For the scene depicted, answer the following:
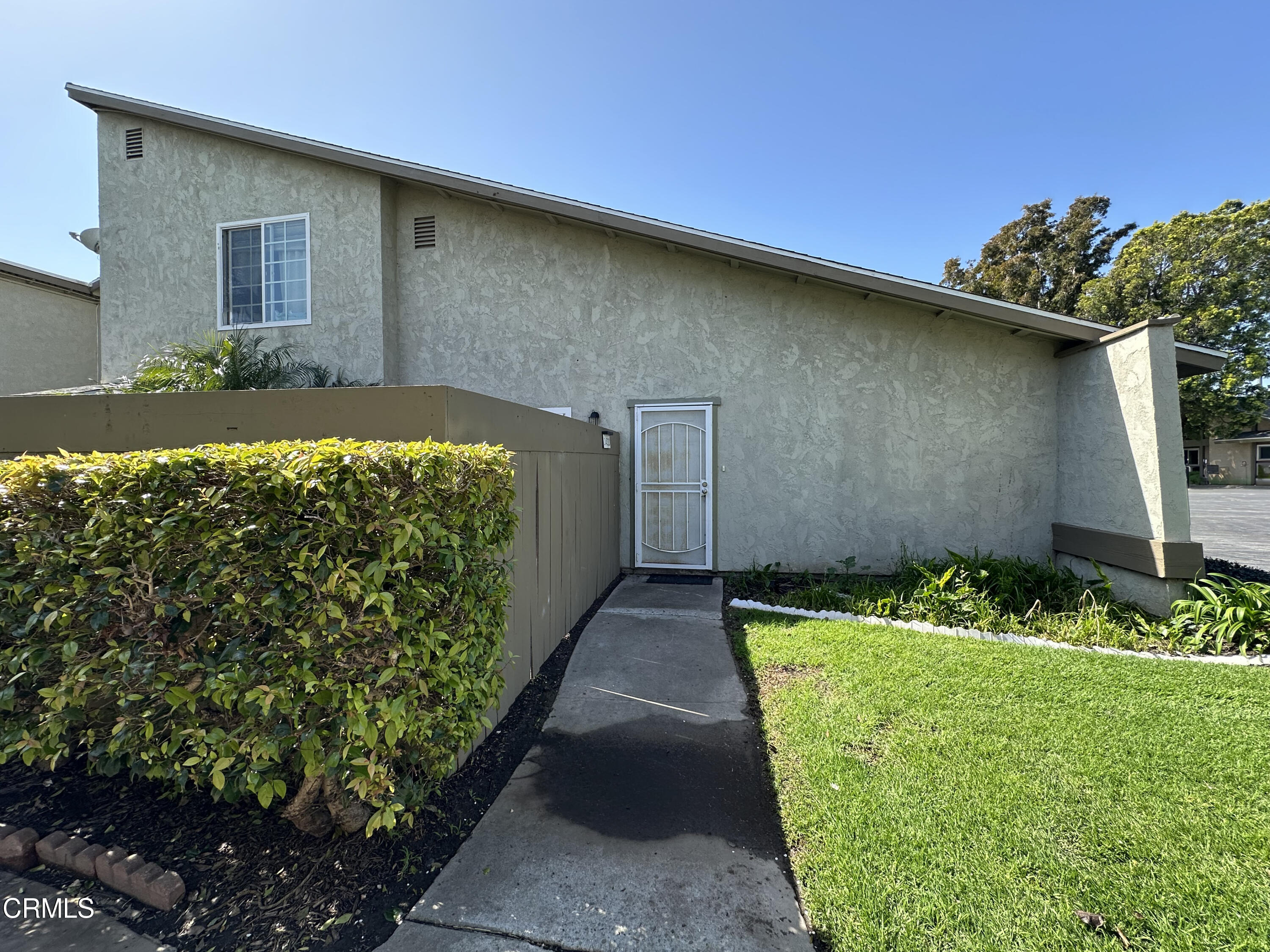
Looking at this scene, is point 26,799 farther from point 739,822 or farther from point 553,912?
point 739,822

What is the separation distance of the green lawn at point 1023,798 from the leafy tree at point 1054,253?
2624cm

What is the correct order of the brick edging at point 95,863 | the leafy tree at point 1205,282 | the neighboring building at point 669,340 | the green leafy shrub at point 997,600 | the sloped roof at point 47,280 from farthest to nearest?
the leafy tree at point 1205,282 < the sloped roof at point 47,280 < the neighboring building at point 669,340 < the green leafy shrub at point 997,600 < the brick edging at point 95,863

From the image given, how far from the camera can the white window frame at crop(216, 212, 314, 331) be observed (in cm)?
782

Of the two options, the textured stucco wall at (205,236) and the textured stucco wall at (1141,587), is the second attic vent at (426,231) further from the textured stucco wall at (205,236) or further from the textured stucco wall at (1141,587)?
the textured stucco wall at (1141,587)

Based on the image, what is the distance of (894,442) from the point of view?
22.5ft

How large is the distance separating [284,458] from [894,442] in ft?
22.3

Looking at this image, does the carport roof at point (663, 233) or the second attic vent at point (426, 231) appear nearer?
the carport roof at point (663, 233)

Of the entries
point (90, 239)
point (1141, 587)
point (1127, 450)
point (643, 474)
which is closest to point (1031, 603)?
point (1141, 587)

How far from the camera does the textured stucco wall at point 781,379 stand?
6723 mm

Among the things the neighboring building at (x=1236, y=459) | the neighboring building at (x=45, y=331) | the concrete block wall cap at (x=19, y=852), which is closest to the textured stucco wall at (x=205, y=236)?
the neighboring building at (x=45, y=331)

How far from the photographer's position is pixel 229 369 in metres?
6.84

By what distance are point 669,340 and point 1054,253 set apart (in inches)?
1035

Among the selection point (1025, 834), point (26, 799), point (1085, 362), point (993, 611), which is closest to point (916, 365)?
point (1085, 362)

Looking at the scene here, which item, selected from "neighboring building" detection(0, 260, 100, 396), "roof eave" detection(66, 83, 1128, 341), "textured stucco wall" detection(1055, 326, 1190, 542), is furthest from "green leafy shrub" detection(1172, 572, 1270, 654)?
"neighboring building" detection(0, 260, 100, 396)
